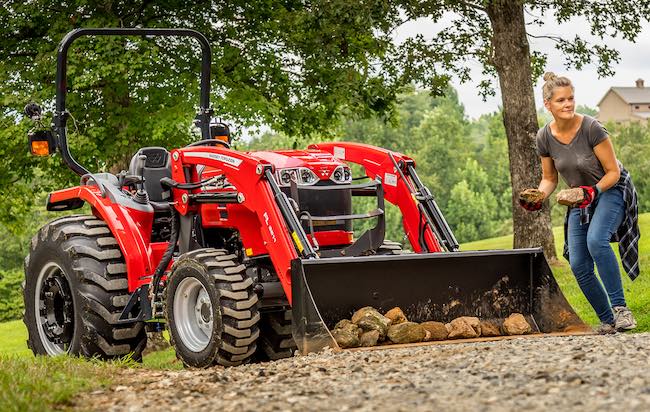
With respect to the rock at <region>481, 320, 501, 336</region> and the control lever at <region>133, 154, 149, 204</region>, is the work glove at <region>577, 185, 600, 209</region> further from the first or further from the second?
the control lever at <region>133, 154, 149, 204</region>

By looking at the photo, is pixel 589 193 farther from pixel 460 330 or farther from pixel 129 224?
pixel 129 224

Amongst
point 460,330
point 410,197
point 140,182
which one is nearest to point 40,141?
point 140,182

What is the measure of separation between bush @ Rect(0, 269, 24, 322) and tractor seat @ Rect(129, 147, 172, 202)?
116ft

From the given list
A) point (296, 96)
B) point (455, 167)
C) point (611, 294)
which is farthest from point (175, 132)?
point (455, 167)

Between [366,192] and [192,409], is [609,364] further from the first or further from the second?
[366,192]

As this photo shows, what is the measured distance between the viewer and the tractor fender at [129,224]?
8.30 m

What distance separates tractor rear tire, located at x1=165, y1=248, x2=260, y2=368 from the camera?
710 centimetres

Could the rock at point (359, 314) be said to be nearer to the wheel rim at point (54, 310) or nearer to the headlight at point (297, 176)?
the headlight at point (297, 176)

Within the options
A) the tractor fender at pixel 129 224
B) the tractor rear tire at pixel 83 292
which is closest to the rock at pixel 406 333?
the tractor fender at pixel 129 224

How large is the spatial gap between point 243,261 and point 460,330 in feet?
5.32

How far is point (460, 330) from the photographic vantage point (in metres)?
7.57

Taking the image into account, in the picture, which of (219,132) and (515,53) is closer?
(219,132)

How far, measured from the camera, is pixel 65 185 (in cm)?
1953

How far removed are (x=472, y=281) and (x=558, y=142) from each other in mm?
1215
